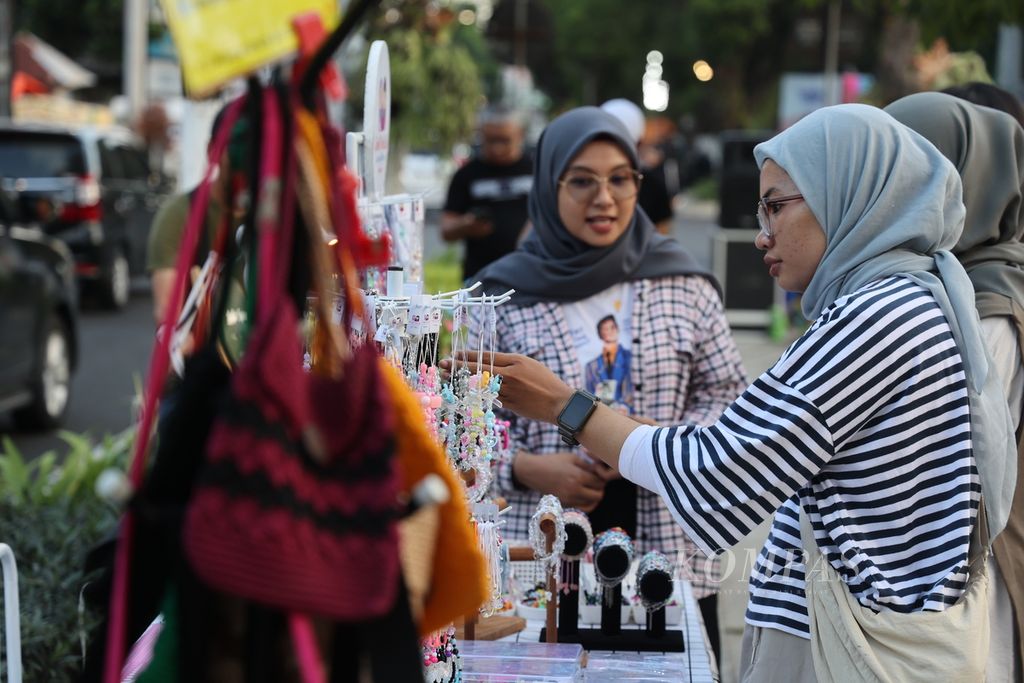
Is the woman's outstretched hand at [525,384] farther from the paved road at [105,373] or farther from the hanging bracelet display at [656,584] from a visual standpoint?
the paved road at [105,373]

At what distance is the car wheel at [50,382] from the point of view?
27.0ft

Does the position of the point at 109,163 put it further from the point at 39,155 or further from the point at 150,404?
the point at 150,404

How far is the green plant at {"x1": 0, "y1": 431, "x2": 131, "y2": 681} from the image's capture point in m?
3.74

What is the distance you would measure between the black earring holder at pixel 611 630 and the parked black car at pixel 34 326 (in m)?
5.73

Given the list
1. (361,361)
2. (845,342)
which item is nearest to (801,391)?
(845,342)

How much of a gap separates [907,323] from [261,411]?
1186mm

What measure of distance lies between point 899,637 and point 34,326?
7.01 meters

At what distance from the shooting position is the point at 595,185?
338 centimetres

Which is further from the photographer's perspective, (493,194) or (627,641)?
(493,194)

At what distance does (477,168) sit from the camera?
691 cm

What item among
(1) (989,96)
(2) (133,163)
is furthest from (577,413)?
(2) (133,163)

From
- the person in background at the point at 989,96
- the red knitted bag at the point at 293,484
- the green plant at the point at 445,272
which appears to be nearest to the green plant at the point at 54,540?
the red knitted bag at the point at 293,484

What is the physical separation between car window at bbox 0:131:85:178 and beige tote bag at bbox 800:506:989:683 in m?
12.2

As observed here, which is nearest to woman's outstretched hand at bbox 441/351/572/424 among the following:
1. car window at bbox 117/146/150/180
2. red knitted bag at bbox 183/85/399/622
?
red knitted bag at bbox 183/85/399/622
